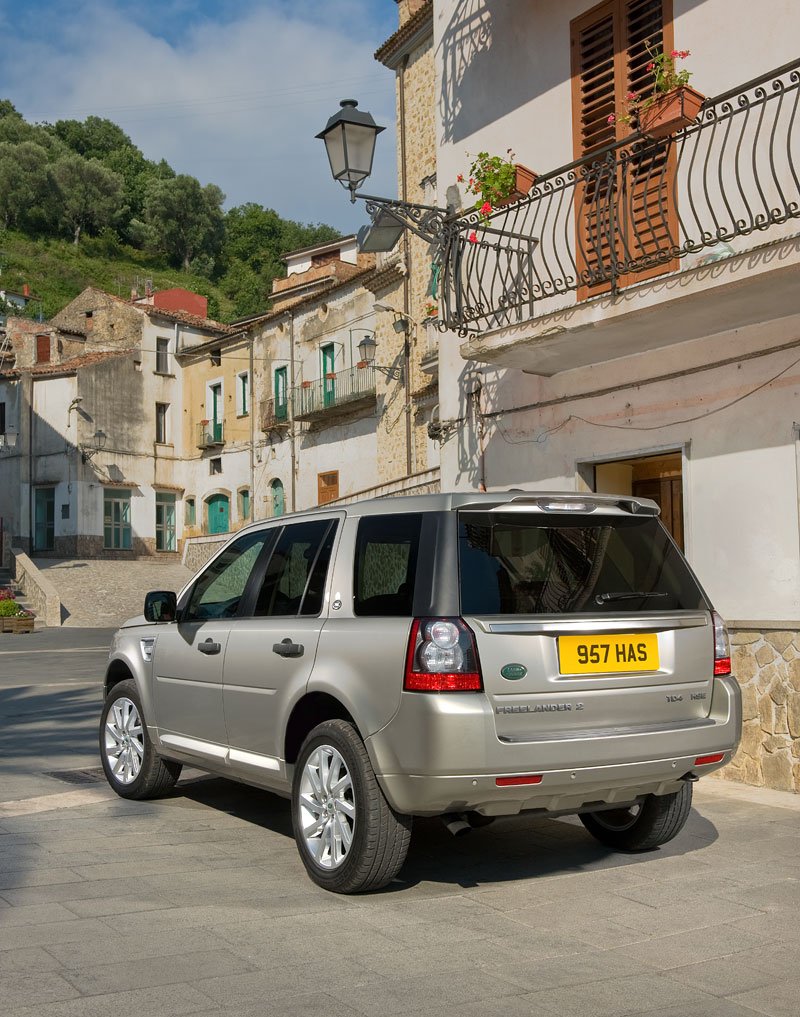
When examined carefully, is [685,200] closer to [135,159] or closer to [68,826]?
[68,826]

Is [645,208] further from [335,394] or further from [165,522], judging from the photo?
[165,522]

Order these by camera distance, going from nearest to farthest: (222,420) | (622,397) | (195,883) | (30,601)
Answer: (195,883) < (622,397) < (30,601) < (222,420)

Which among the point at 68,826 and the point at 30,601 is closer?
the point at 68,826

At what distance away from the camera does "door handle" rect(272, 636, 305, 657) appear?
525cm

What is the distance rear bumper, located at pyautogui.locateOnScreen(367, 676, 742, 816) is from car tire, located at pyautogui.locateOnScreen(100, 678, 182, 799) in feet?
8.80

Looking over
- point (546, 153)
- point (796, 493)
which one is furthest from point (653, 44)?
point (796, 493)

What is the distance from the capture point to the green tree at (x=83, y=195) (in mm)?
87375

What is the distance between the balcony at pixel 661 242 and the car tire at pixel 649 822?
3.45 m

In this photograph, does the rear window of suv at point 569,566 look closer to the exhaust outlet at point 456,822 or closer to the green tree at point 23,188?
the exhaust outlet at point 456,822

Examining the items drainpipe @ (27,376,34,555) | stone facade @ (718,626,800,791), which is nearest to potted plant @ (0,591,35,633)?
drainpipe @ (27,376,34,555)

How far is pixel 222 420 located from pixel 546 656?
43.0m

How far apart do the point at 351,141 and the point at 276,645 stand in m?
6.08

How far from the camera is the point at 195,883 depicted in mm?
5121

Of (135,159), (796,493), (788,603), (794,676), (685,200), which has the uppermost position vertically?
(135,159)
